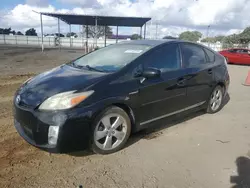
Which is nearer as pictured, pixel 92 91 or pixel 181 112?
pixel 92 91

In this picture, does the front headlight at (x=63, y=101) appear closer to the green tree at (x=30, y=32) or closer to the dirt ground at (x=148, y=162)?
the dirt ground at (x=148, y=162)

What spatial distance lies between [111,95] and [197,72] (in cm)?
205

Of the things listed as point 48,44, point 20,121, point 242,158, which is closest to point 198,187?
point 242,158

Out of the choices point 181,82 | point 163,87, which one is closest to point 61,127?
point 163,87

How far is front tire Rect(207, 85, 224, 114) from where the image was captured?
533cm

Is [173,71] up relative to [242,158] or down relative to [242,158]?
up

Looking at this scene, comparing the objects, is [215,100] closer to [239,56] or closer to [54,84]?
[54,84]

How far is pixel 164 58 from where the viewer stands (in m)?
4.14

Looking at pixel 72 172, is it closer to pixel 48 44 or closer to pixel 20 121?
pixel 20 121

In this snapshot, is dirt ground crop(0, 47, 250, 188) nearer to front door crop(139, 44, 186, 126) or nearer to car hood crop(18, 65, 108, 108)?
front door crop(139, 44, 186, 126)

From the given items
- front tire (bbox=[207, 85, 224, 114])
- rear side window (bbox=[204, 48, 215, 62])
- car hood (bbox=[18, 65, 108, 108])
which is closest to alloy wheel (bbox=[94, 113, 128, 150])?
car hood (bbox=[18, 65, 108, 108])

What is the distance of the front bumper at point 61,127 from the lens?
118 inches

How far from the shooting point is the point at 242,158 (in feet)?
11.7

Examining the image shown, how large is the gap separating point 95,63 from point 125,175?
191 centimetres
